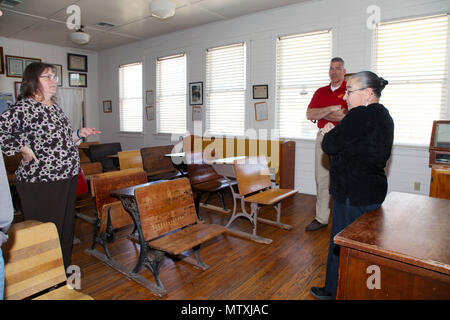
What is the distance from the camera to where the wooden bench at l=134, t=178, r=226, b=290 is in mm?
2170

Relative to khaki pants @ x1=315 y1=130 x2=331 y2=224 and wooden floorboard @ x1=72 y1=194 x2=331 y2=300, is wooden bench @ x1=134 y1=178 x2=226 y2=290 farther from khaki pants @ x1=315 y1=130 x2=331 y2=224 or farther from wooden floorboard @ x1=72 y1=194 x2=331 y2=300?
khaki pants @ x1=315 y1=130 x2=331 y2=224

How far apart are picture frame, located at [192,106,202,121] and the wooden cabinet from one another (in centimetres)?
425

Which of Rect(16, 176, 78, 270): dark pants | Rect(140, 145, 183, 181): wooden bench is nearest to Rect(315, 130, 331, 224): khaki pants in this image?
Rect(140, 145, 183, 181): wooden bench

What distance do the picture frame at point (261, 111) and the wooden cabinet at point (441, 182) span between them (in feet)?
8.98

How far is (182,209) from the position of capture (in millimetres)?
2443

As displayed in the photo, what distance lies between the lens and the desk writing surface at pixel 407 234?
1128 mm

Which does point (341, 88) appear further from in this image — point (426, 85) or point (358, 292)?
point (358, 292)

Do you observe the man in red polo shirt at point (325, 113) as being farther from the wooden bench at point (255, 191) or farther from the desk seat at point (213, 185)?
the desk seat at point (213, 185)

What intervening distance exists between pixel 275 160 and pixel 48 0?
4386 millimetres

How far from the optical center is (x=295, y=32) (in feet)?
16.0

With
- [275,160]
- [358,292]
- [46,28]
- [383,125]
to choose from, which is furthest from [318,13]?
[46,28]

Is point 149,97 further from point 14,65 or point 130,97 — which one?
point 14,65

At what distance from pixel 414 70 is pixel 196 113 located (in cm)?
389

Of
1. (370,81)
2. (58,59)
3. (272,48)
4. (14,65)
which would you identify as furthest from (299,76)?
(14,65)
